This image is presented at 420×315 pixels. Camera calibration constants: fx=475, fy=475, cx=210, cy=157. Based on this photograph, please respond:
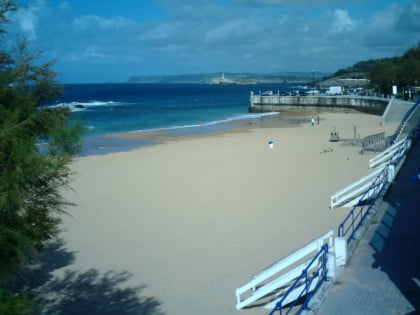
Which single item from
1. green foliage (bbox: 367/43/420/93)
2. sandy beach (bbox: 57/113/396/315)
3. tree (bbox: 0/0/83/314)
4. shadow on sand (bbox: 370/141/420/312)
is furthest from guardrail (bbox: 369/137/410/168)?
green foliage (bbox: 367/43/420/93)

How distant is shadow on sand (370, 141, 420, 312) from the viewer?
23.3ft

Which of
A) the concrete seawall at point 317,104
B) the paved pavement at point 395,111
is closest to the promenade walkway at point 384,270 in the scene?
the paved pavement at point 395,111

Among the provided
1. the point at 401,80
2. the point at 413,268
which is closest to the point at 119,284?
the point at 413,268

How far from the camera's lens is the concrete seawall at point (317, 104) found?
5181cm

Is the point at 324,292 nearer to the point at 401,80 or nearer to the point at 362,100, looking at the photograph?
the point at 362,100

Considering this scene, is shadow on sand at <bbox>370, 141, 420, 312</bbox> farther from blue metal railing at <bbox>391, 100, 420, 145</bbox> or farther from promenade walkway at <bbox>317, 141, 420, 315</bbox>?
blue metal railing at <bbox>391, 100, 420, 145</bbox>

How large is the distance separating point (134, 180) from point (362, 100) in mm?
39727

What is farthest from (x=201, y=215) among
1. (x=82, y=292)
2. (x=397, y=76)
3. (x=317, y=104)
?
(x=397, y=76)

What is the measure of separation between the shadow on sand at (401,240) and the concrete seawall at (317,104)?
125 ft

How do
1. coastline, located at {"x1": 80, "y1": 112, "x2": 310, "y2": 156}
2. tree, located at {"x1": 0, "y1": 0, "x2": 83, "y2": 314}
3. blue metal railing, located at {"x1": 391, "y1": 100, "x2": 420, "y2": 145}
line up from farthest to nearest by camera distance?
coastline, located at {"x1": 80, "y1": 112, "x2": 310, "y2": 156} < blue metal railing, located at {"x1": 391, "y1": 100, "x2": 420, "y2": 145} < tree, located at {"x1": 0, "y1": 0, "x2": 83, "y2": 314}

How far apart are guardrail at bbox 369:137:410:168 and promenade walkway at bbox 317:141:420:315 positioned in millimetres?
7073

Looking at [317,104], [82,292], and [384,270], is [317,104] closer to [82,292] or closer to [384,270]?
[82,292]

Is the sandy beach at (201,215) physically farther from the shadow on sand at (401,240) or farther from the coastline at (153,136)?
the coastline at (153,136)

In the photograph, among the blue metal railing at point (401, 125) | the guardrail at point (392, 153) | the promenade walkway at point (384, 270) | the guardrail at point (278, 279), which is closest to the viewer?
the promenade walkway at point (384, 270)
